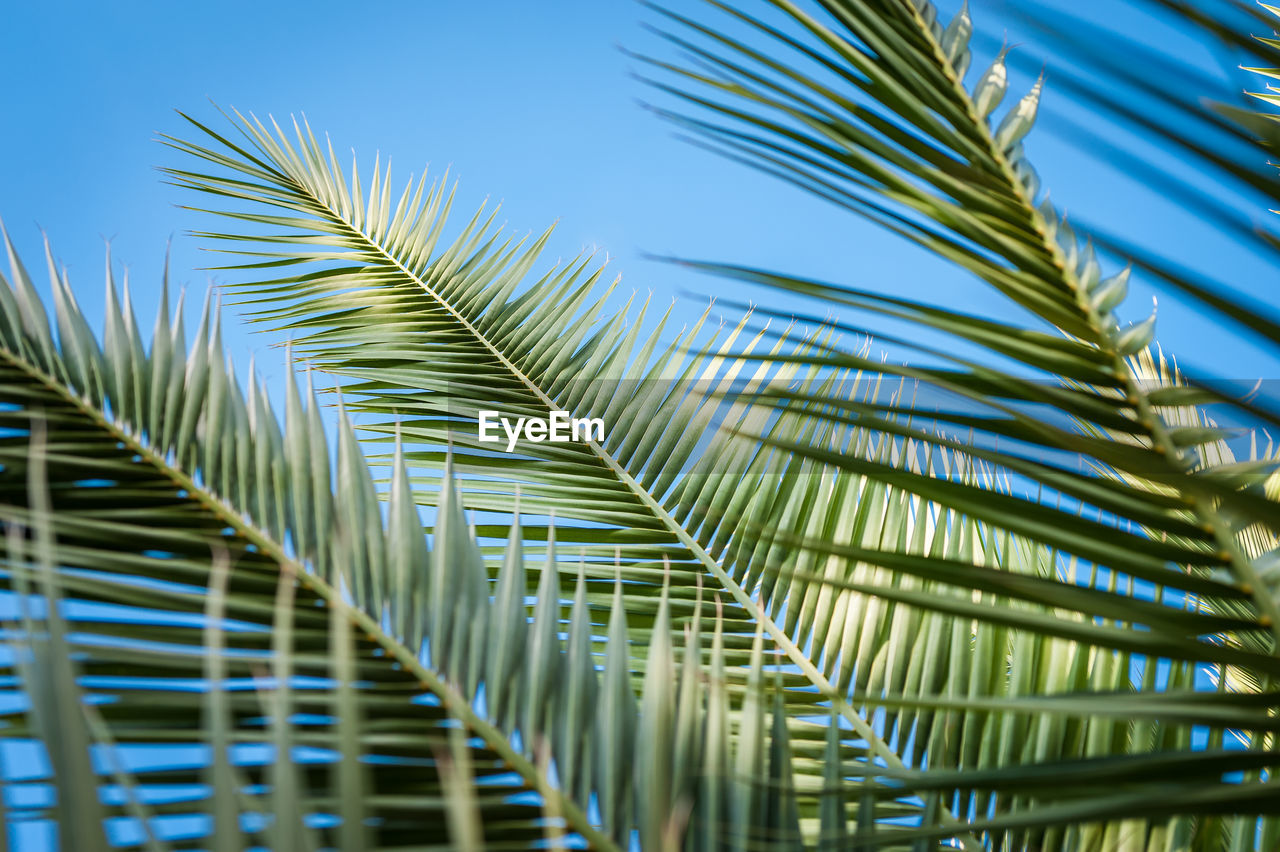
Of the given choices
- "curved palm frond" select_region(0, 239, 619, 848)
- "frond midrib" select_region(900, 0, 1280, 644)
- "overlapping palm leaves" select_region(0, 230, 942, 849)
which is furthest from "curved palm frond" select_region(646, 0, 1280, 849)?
"curved palm frond" select_region(0, 239, 619, 848)

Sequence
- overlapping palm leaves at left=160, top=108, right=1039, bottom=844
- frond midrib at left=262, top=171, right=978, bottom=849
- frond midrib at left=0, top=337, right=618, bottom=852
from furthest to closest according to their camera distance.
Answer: overlapping palm leaves at left=160, top=108, right=1039, bottom=844
frond midrib at left=262, top=171, right=978, bottom=849
frond midrib at left=0, top=337, right=618, bottom=852

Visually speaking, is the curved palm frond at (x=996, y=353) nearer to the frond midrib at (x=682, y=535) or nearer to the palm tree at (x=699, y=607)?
the palm tree at (x=699, y=607)

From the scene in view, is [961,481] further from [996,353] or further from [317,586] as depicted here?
[317,586]

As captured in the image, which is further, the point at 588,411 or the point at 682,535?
the point at 588,411

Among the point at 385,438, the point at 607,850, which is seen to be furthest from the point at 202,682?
the point at 385,438

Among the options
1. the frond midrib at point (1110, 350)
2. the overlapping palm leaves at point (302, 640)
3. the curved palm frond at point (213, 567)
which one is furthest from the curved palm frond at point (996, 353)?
the curved palm frond at point (213, 567)

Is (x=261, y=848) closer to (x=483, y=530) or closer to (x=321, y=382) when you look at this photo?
(x=483, y=530)

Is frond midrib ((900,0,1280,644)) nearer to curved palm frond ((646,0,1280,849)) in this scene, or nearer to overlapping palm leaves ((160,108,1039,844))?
curved palm frond ((646,0,1280,849))

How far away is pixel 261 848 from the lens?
40 cm

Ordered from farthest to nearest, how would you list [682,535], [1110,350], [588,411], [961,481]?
1. [588,411]
2. [682,535]
3. [961,481]
4. [1110,350]

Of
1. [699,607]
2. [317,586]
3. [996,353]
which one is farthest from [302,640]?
[996,353]

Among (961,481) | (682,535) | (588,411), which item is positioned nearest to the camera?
(961,481)

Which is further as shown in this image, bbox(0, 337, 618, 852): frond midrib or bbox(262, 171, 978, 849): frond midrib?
bbox(262, 171, 978, 849): frond midrib

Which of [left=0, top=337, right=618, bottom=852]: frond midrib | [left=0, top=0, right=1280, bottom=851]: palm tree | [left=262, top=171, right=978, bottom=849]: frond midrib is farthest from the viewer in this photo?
[left=262, top=171, right=978, bottom=849]: frond midrib
